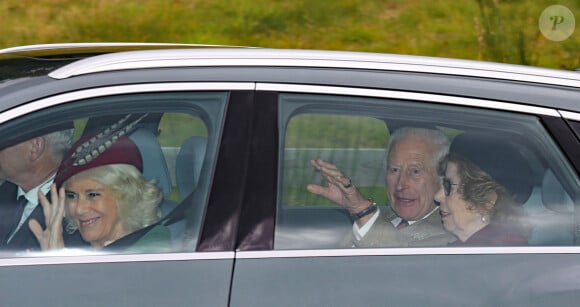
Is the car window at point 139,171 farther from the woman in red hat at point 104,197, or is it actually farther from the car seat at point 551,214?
the car seat at point 551,214

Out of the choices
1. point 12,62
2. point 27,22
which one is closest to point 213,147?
point 12,62

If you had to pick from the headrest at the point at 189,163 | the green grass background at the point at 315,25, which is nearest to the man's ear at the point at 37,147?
the headrest at the point at 189,163

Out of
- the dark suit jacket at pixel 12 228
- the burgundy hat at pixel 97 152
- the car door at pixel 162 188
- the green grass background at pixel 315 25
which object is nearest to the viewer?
the car door at pixel 162 188

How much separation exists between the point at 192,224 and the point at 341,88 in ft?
1.86

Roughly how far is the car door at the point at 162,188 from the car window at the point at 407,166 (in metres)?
0.17

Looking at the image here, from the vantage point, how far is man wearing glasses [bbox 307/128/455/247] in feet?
9.02

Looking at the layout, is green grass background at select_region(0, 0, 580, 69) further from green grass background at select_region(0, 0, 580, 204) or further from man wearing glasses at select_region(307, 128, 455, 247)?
man wearing glasses at select_region(307, 128, 455, 247)

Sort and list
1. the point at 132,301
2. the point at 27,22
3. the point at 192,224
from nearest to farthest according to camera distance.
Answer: the point at 132,301
the point at 192,224
the point at 27,22

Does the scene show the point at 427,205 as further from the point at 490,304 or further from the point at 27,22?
the point at 27,22

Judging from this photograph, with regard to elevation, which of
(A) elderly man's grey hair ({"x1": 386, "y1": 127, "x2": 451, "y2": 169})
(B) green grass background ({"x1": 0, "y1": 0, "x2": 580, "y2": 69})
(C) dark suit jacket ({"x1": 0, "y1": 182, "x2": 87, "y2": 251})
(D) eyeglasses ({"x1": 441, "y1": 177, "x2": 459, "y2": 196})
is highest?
(B) green grass background ({"x1": 0, "y1": 0, "x2": 580, "y2": 69})

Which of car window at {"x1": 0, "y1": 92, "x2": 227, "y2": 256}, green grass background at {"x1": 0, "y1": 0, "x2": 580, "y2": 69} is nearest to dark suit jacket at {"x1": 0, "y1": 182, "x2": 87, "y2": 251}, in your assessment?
car window at {"x1": 0, "y1": 92, "x2": 227, "y2": 256}

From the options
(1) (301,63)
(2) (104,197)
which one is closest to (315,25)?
(1) (301,63)

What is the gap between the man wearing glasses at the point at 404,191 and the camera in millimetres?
2750

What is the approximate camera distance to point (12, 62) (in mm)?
3232
